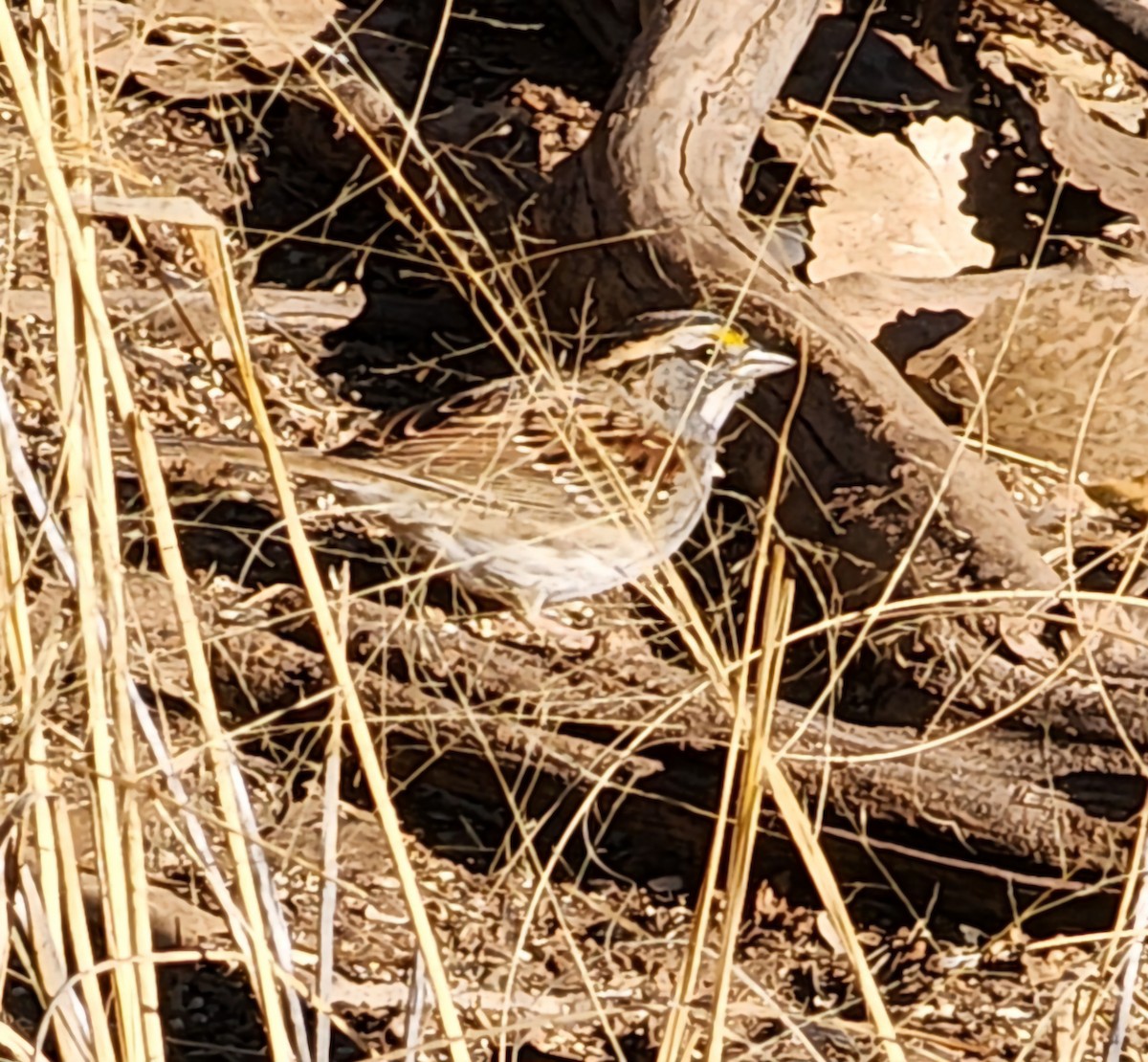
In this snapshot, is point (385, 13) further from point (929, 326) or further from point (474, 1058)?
point (474, 1058)

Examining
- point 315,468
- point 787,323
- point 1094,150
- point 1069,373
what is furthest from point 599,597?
point 1094,150

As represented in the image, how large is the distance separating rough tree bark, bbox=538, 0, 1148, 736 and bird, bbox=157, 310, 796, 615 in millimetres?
104

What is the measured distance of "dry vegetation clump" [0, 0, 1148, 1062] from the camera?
185cm

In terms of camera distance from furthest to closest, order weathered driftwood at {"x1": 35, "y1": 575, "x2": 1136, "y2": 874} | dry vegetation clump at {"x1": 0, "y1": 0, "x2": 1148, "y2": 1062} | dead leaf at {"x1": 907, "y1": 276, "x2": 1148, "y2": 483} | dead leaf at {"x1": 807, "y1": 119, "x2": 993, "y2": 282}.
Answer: dead leaf at {"x1": 807, "y1": 119, "x2": 993, "y2": 282} → dead leaf at {"x1": 907, "y1": 276, "x2": 1148, "y2": 483} → weathered driftwood at {"x1": 35, "y1": 575, "x2": 1136, "y2": 874} → dry vegetation clump at {"x1": 0, "y1": 0, "x2": 1148, "y2": 1062}

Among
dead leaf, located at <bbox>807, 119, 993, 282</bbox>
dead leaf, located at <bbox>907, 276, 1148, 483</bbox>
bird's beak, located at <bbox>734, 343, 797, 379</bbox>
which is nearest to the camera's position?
bird's beak, located at <bbox>734, 343, 797, 379</bbox>

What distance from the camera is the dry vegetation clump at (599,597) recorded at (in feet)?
6.06

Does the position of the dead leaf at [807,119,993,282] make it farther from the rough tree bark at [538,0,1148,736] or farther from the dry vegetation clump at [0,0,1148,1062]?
the rough tree bark at [538,0,1148,736]

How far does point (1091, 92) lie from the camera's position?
434 cm

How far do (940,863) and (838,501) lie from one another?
27.2 inches

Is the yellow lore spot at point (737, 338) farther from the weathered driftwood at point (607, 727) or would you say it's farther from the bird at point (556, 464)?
the weathered driftwood at point (607, 727)

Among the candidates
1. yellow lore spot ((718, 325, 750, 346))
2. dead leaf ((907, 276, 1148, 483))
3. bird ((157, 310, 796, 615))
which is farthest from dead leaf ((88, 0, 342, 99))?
dead leaf ((907, 276, 1148, 483))

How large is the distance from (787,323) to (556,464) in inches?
21.0

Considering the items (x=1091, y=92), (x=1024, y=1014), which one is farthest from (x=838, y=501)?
(x=1091, y=92)

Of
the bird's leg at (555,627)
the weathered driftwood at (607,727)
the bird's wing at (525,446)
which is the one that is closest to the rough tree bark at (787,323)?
the weathered driftwood at (607,727)
